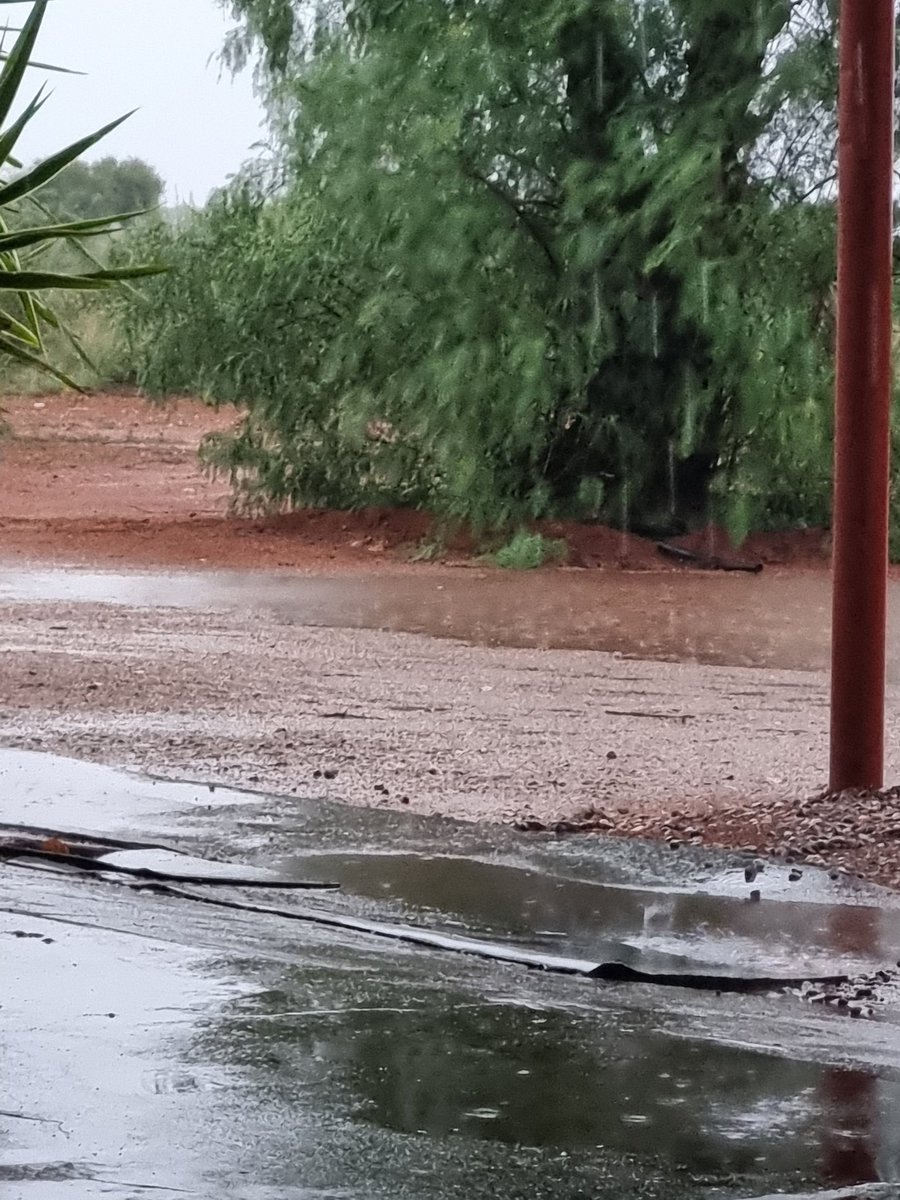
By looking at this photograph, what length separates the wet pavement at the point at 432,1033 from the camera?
4.40 meters

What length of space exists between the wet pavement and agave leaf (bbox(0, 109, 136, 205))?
231 centimetres

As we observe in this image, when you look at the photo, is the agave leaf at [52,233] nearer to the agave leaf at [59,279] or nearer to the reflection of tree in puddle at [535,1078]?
the agave leaf at [59,279]

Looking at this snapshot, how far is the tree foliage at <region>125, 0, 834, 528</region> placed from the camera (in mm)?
23688

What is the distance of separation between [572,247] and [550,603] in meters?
5.44

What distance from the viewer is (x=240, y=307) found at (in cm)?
2812

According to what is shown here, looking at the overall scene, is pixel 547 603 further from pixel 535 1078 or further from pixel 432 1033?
pixel 535 1078

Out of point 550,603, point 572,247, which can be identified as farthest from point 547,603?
point 572,247

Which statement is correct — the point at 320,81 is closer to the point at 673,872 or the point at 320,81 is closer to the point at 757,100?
the point at 757,100

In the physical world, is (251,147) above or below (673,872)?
above

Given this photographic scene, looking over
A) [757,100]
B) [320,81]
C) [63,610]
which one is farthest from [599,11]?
[63,610]

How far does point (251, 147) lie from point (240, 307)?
99.6 inches

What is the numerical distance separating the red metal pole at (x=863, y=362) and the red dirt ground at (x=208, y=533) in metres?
16.4

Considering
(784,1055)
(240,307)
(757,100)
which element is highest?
(757,100)

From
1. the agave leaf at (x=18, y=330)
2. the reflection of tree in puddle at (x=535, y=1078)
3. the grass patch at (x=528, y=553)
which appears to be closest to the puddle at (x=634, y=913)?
the reflection of tree in puddle at (x=535, y=1078)
